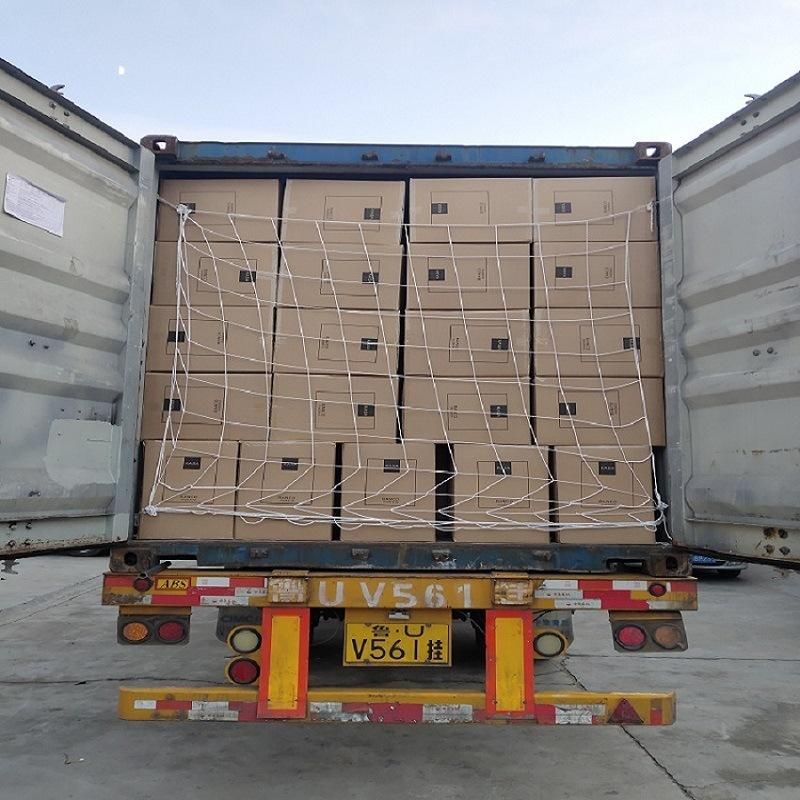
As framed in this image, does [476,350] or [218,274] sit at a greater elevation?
[218,274]

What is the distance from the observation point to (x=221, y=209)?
355 cm

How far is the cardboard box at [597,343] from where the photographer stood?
3365 mm

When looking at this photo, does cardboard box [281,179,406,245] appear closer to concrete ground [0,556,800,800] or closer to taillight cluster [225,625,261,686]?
taillight cluster [225,625,261,686]

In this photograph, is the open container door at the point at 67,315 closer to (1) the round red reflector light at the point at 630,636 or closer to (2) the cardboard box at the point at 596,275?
(2) the cardboard box at the point at 596,275

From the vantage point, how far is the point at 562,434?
10.8 ft

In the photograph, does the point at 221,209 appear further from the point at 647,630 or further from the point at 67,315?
the point at 647,630

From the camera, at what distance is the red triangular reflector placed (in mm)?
2980

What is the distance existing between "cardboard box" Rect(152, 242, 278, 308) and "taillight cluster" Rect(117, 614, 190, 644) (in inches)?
61.7

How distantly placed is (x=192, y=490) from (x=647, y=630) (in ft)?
7.57

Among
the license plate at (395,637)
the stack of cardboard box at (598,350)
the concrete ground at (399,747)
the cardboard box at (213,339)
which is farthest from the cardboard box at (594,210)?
the concrete ground at (399,747)

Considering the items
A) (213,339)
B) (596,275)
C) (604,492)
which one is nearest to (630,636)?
(604,492)

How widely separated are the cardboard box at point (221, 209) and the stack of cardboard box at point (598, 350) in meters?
1.43

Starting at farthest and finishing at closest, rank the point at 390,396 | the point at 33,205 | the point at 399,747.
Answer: the point at 399,747, the point at 390,396, the point at 33,205

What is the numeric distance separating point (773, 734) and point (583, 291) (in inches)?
115
